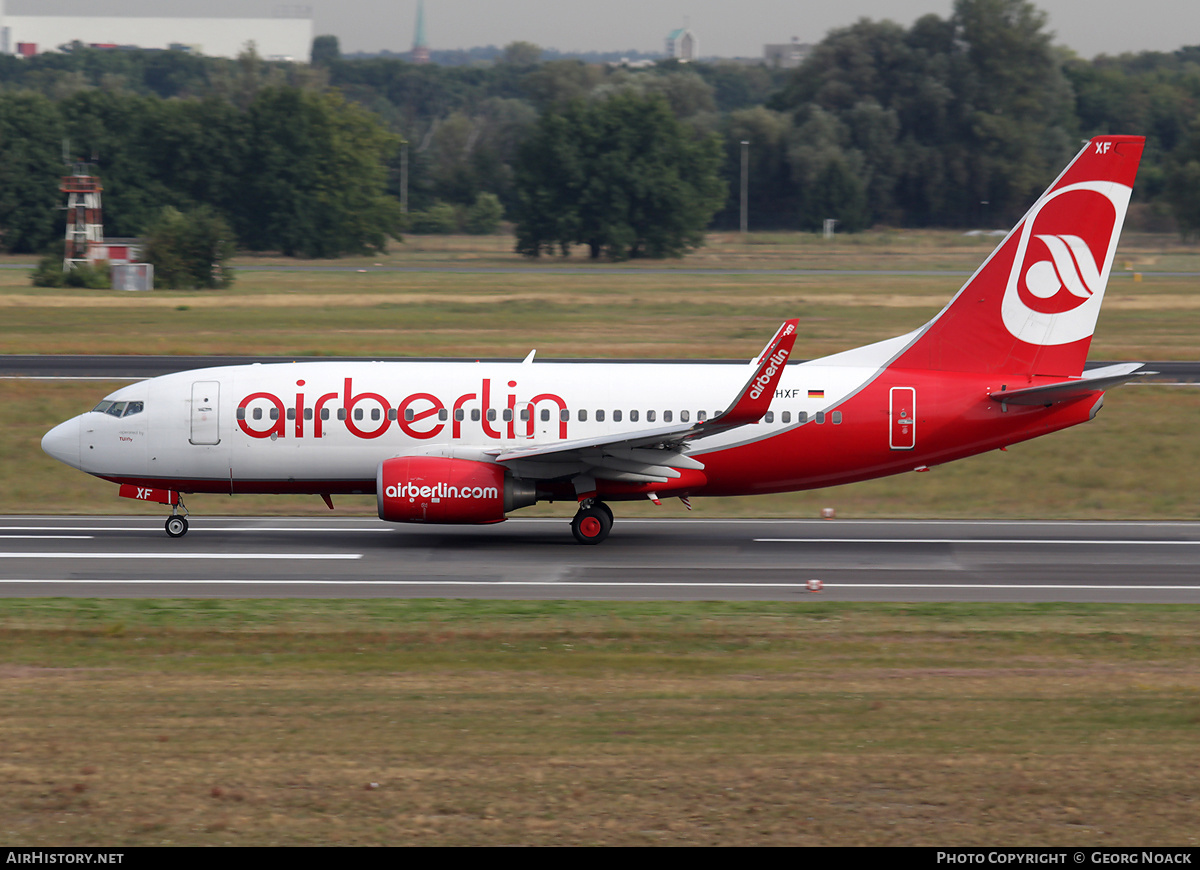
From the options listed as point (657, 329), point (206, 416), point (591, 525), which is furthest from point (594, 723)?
point (657, 329)

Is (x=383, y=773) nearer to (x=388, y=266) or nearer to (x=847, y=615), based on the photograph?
(x=847, y=615)

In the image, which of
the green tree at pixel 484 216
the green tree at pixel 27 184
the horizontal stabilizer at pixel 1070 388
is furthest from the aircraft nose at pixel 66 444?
the green tree at pixel 484 216

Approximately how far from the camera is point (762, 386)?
2428 cm

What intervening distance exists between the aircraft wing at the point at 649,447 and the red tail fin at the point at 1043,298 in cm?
438

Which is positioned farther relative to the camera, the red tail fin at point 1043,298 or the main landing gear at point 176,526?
the red tail fin at point 1043,298

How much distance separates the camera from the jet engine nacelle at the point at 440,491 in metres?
25.4

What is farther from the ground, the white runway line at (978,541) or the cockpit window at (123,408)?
the cockpit window at (123,408)

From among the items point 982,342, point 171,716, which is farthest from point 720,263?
point 171,716

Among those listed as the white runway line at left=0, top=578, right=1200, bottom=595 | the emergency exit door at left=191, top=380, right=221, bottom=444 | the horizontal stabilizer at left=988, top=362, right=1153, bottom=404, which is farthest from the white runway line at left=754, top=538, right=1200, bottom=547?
the emergency exit door at left=191, top=380, right=221, bottom=444

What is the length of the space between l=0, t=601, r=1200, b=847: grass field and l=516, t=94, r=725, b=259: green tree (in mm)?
92912

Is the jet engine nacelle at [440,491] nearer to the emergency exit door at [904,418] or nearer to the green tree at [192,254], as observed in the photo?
the emergency exit door at [904,418]

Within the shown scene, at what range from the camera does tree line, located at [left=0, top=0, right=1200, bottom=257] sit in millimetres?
112500

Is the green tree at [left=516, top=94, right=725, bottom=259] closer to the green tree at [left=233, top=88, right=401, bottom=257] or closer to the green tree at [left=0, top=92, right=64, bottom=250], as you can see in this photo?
the green tree at [left=233, top=88, right=401, bottom=257]

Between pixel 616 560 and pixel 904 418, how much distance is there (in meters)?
6.51
